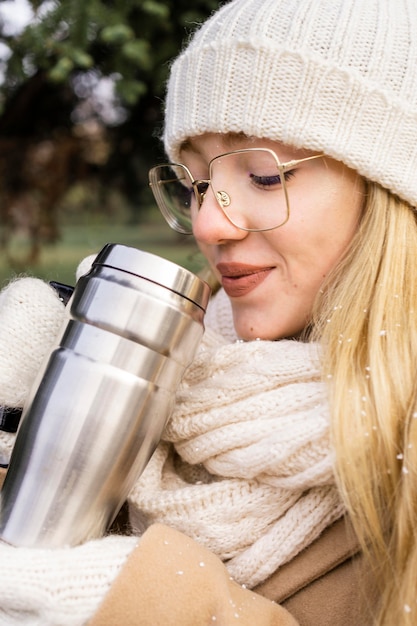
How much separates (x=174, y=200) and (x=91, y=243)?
1.31 meters

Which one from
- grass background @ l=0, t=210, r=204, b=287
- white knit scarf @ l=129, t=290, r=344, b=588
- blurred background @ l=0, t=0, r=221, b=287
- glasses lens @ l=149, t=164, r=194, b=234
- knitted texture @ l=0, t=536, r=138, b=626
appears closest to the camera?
knitted texture @ l=0, t=536, r=138, b=626

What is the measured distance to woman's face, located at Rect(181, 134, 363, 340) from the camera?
3.79 ft

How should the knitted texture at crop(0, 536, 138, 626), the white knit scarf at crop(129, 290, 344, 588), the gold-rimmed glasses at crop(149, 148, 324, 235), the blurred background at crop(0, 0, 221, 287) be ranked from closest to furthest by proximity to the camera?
the knitted texture at crop(0, 536, 138, 626)
the white knit scarf at crop(129, 290, 344, 588)
the gold-rimmed glasses at crop(149, 148, 324, 235)
the blurred background at crop(0, 0, 221, 287)

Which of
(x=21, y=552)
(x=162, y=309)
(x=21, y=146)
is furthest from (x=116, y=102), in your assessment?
(x=21, y=552)

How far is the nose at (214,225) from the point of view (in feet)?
3.87

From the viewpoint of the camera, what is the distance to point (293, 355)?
1.11m

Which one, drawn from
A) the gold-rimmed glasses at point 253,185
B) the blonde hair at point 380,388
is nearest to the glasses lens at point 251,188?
the gold-rimmed glasses at point 253,185

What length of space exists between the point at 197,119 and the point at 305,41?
224mm

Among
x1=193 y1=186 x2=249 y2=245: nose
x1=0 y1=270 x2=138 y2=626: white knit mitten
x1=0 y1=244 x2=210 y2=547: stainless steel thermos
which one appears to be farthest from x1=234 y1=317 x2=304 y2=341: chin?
x1=0 y1=270 x2=138 y2=626: white knit mitten

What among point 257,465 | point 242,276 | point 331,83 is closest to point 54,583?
point 257,465

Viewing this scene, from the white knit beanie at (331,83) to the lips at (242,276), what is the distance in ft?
0.78

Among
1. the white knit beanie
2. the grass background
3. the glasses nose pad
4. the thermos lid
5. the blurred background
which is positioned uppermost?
the white knit beanie

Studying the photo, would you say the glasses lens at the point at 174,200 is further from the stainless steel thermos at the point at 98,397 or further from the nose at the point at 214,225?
the stainless steel thermos at the point at 98,397

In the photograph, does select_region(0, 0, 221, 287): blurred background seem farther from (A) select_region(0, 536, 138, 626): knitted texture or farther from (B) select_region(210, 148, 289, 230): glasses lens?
(A) select_region(0, 536, 138, 626): knitted texture
